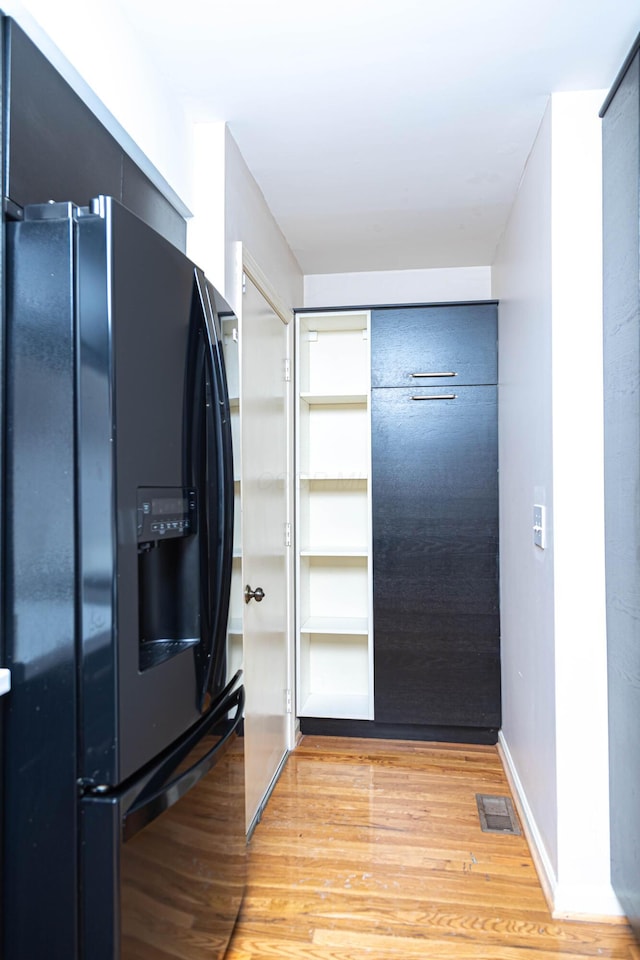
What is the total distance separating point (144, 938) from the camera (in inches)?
45.5

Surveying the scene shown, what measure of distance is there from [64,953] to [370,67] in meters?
2.25

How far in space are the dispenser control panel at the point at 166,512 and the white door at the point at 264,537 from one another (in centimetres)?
82

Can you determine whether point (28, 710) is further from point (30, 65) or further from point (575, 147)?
point (575, 147)

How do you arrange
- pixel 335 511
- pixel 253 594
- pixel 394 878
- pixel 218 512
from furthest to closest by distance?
pixel 335 511, pixel 253 594, pixel 394 878, pixel 218 512

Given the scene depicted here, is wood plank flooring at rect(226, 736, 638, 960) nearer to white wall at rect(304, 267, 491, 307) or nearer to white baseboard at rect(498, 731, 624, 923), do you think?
white baseboard at rect(498, 731, 624, 923)

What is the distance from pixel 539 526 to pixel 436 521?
102 cm

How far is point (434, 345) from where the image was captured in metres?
3.16

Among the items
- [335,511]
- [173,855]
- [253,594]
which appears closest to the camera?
[173,855]

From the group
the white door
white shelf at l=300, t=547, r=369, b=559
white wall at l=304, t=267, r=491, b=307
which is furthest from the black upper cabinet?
white wall at l=304, t=267, r=491, b=307

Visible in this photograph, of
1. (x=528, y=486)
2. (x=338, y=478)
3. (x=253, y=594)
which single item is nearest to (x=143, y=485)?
(x=253, y=594)

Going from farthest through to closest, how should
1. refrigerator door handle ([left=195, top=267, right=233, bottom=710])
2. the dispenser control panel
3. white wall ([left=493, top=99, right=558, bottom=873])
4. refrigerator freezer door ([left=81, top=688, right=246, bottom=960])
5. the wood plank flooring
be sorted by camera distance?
1. white wall ([left=493, top=99, right=558, bottom=873])
2. the wood plank flooring
3. refrigerator door handle ([left=195, top=267, right=233, bottom=710])
4. the dispenser control panel
5. refrigerator freezer door ([left=81, top=688, right=246, bottom=960])

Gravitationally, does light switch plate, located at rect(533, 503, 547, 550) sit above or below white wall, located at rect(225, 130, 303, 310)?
below

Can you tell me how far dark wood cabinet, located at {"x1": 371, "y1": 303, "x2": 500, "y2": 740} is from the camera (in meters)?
3.09

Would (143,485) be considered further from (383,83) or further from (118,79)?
(383,83)
